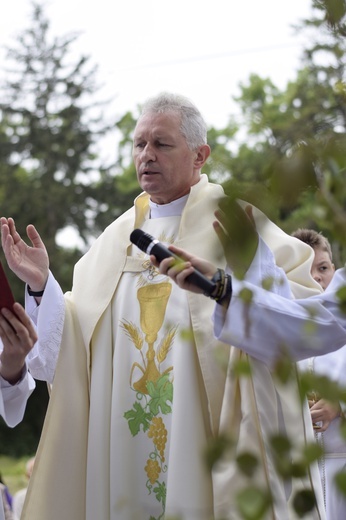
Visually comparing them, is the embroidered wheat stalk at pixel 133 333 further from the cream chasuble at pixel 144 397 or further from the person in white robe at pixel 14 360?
the person in white robe at pixel 14 360

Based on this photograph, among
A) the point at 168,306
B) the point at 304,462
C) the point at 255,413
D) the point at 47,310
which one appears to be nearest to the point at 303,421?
the point at 255,413

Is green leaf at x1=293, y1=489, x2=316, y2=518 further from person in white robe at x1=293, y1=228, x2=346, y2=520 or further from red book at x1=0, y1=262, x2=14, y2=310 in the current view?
person in white robe at x1=293, y1=228, x2=346, y2=520

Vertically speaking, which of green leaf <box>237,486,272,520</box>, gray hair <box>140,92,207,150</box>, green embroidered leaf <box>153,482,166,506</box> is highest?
gray hair <box>140,92,207,150</box>

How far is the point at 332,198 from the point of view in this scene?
129 centimetres

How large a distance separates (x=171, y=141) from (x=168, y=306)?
2.37 feet

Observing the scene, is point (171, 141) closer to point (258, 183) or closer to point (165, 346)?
point (165, 346)

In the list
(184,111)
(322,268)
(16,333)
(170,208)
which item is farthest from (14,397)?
(322,268)

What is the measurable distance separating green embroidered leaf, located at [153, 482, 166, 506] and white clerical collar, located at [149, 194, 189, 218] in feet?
3.94

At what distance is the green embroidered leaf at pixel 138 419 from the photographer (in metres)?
4.11

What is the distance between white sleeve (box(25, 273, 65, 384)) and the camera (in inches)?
164

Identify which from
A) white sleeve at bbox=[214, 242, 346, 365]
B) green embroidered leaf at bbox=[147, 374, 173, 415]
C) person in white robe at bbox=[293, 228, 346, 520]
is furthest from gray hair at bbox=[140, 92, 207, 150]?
white sleeve at bbox=[214, 242, 346, 365]

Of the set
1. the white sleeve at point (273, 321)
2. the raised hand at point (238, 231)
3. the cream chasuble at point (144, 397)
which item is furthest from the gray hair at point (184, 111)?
the raised hand at point (238, 231)

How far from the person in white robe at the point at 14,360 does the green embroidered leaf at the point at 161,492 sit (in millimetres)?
654

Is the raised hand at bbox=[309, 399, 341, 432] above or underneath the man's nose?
underneath
